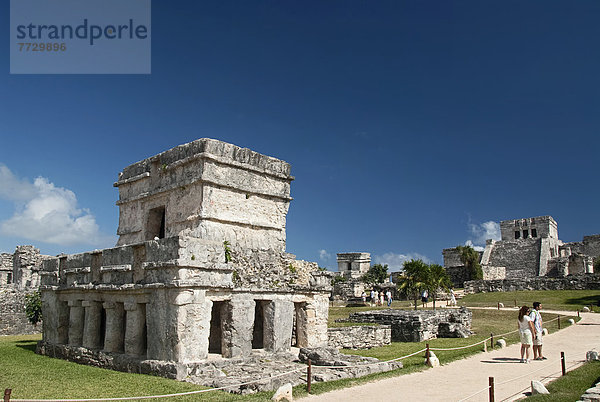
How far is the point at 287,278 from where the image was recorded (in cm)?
1215

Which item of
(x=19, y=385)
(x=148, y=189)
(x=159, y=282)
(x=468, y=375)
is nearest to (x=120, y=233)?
(x=148, y=189)

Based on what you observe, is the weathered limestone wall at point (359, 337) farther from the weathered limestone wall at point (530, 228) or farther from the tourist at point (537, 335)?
the weathered limestone wall at point (530, 228)

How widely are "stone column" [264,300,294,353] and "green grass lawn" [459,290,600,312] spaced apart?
660 inches

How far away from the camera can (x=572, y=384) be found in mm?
8250

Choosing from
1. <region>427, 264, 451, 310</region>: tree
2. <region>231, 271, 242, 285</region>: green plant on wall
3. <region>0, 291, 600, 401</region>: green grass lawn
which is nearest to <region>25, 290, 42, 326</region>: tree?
<region>0, 291, 600, 401</region>: green grass lawn

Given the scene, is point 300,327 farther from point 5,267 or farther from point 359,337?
point 5,267

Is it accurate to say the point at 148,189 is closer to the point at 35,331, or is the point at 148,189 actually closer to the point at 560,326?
the point at 35,331

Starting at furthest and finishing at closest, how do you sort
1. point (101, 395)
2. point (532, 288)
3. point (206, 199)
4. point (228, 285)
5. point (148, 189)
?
1. point (532, 288)
2. point (148, 189)
3. point (206, 199)
4. point (228, 285)
5. point (101, 395)

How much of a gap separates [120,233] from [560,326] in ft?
53.7

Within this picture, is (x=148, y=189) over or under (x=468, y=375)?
over

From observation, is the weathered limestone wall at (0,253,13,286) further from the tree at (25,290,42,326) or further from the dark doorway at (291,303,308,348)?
the dark doorway at (291,303,308,348)

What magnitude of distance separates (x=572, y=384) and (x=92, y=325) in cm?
1118

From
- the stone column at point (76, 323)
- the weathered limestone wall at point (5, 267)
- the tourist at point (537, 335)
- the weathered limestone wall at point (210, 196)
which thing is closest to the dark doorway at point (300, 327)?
the weathered limestone wall at point (210, 196)

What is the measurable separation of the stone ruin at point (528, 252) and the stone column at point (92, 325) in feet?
111
